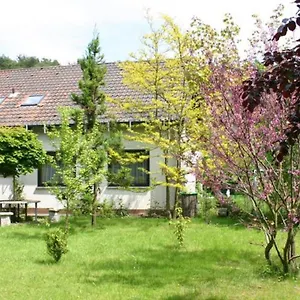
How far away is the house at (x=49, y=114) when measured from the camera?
57.8 feet

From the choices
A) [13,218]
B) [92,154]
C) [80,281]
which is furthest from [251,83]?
[13,218]

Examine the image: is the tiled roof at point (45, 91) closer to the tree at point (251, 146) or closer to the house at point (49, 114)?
the house at point (49, 114)

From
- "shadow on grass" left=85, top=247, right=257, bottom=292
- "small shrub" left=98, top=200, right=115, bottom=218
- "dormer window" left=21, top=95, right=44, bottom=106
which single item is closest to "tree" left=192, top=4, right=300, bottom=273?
"shadow on grass" left=85, top=247, right=257, bottom=292

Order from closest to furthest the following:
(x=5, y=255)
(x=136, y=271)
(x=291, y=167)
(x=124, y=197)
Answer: (x=291, y=167), (x=136, y=271), (x=5, y=255), (x=124, y=197)

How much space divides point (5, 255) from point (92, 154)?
3.67m

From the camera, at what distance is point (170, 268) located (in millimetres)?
8586

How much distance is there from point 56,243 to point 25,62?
54.2 metres

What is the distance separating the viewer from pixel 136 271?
27.5 feet

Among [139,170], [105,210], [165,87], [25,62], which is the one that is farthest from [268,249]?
[25,62]

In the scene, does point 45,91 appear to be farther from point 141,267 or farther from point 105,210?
point 141,267

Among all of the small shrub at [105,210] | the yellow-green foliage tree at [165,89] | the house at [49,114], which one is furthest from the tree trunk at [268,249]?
the small shrub at [105,210]

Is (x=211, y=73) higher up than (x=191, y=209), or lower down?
higher up

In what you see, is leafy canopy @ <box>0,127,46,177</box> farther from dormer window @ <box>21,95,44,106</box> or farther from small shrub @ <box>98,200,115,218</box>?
dormer window @ <box>21,95,44,106</box>

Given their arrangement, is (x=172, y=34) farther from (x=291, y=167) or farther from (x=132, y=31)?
(x=291, y=167)
